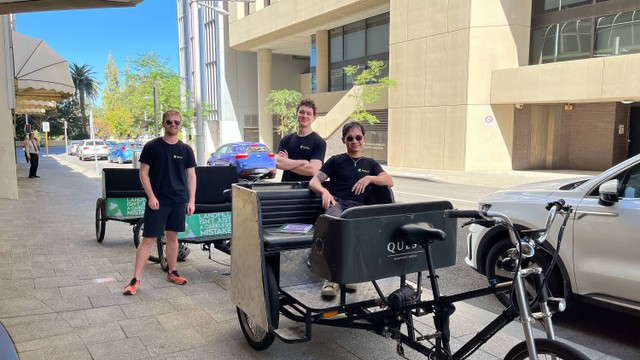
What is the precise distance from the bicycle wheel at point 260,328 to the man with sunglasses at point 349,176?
993mm

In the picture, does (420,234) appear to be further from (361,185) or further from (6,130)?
(6,130)

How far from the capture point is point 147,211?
5422mm

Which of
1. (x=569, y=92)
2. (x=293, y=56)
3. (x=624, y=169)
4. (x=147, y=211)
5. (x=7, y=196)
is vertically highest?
(x=293, y=56)

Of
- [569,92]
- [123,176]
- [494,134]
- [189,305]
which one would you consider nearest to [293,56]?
[494,134]

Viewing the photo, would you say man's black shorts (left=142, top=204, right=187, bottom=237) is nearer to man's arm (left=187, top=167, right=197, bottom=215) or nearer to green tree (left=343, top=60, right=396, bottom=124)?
man's arm (left=187, top=167, right=197, bottom=215)

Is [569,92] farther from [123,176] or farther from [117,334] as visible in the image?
[117,334]

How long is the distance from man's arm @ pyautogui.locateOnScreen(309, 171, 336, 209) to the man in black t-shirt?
794 mm

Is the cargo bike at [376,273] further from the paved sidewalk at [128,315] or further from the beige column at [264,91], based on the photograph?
the beige column at [264,91]

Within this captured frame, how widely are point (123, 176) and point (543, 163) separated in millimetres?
20559

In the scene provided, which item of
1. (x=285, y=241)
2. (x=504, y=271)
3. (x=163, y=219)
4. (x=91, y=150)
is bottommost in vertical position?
(x=91, y=150)

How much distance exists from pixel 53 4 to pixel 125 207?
333 cm

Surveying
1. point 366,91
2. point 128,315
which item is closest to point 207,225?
point 128,315

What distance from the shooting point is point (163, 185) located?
17.8 ft

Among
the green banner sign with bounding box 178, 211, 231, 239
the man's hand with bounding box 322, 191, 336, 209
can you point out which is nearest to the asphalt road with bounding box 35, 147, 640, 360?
the man's hand with bounding box 322, 191, 336, 209
